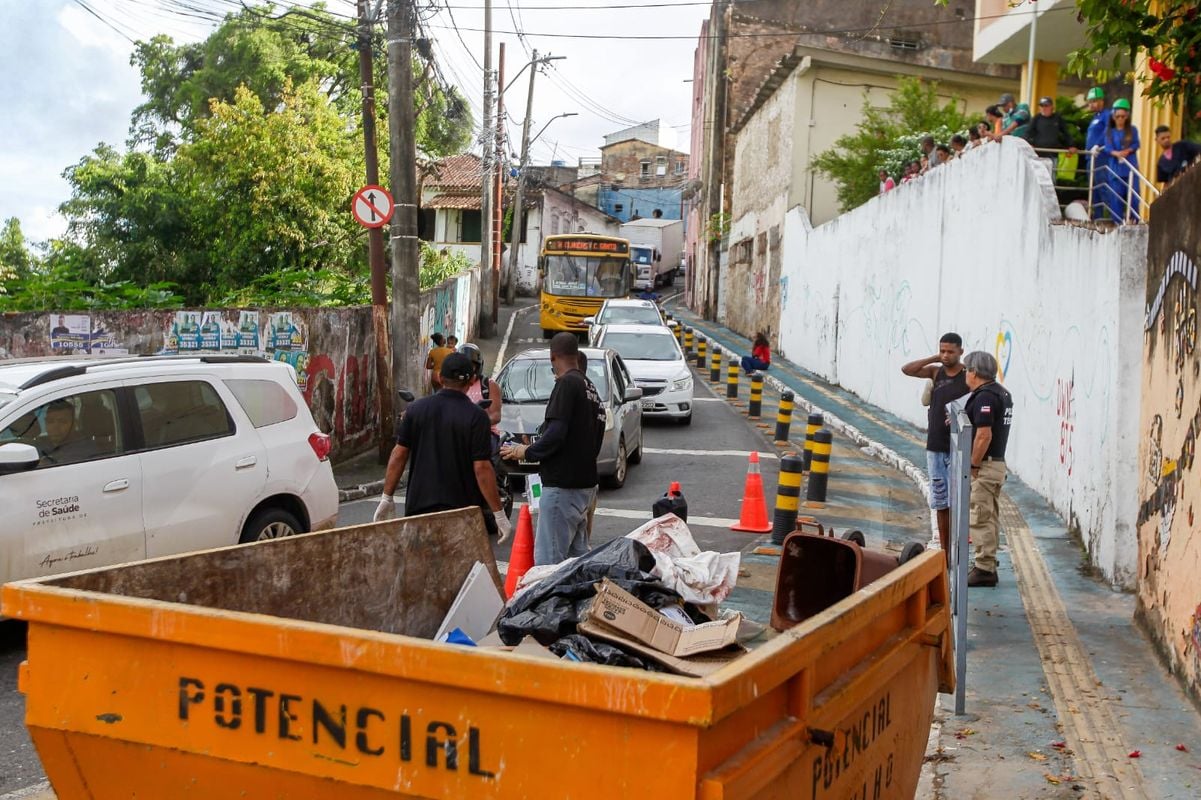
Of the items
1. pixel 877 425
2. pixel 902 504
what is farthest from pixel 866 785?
pixel 877 425

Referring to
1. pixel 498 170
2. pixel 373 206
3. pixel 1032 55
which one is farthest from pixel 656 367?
pixel 498 170

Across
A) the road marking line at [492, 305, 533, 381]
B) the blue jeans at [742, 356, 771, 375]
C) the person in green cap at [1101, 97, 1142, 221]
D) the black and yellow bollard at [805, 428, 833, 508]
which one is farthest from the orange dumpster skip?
the blue jeans at [742, 356, 771, 375]

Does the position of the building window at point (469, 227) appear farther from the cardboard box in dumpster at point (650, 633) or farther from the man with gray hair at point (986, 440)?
the cardboard box in dumpster at point (650, 633)

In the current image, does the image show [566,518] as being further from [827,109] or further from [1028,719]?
[827,109]

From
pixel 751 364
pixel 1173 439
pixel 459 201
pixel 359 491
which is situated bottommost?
pixel 359 491

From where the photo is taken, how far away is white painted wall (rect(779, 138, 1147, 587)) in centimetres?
963

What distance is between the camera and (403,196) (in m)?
15.5

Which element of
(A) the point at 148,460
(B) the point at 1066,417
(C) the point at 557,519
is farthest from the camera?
(B) the point at 1066,417

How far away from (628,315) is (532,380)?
46.3 feet

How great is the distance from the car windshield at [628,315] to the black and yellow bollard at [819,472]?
15.5 m

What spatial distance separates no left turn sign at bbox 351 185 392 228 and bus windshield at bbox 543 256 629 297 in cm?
2153

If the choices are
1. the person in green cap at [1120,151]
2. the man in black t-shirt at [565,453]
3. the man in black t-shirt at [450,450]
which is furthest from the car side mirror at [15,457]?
the person in green cap at [1120,151]

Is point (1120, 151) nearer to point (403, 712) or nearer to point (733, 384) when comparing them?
point (733, 384)

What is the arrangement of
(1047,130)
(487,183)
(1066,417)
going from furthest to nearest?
(487,183) → (1047,130) → (1066,417)
